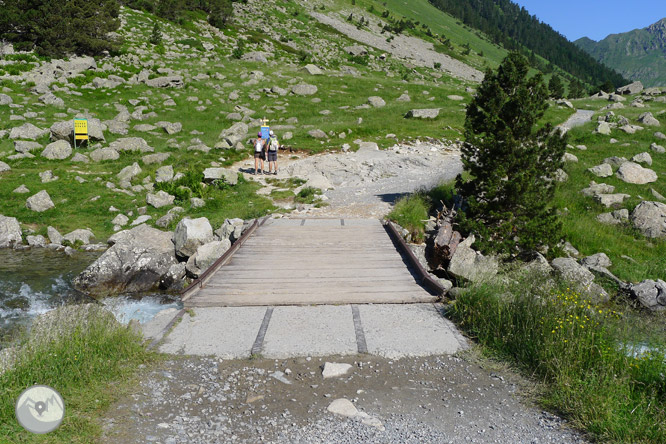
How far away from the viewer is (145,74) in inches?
1521

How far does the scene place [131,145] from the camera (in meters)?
25.2

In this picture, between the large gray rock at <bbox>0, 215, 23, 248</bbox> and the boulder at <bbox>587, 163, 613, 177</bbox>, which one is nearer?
the large gray rock at <bbox>0, 215, 23, 248</bbox>

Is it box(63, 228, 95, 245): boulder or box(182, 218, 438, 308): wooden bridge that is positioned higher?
box(182, 218, 438, 308): wooden bridge

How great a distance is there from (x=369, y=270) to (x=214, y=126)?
22.9m

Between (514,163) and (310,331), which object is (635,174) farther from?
(310,331)

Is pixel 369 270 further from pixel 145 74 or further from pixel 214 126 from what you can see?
pixel 145 74

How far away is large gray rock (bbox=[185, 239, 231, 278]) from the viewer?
13.8 m

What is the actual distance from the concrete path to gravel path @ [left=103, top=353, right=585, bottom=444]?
294 mm

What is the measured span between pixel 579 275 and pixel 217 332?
10.4 meters

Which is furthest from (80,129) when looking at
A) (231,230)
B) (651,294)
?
(651,294)

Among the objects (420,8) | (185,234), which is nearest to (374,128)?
(185,234)

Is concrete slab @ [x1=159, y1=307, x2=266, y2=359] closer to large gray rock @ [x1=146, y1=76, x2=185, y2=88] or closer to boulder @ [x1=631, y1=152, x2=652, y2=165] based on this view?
boulder @ [x1=631, y1=152, x2=652, y2=165]

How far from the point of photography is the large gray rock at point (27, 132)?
968 inches

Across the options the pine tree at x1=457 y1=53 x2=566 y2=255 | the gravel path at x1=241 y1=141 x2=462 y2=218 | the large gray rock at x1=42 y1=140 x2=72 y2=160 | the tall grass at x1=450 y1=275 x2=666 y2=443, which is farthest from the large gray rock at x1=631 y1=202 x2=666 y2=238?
the large gray rock at x1=42 y1=140 x2=72 y2=160
